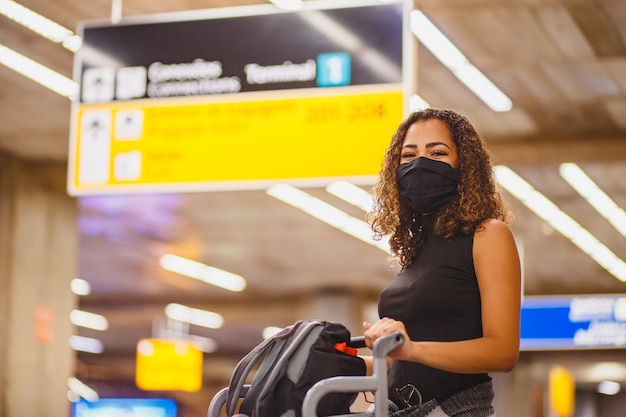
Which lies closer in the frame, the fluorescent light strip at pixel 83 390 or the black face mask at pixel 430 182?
the black face mask at pixel 430 182

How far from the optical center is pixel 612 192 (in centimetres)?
1217

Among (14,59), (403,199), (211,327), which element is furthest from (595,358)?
(403,199)

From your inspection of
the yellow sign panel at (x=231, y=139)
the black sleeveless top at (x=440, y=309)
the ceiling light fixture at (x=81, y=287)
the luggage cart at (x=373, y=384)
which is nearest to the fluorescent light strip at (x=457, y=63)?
the yellow sign panel at (x=231, y=139)

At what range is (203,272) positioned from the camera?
59.1 feet

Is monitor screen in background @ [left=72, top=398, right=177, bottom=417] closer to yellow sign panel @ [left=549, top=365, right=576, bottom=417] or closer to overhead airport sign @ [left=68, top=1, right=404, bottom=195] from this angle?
overhead airport sign @ [left=68, top=1, right=404, bottom=195]

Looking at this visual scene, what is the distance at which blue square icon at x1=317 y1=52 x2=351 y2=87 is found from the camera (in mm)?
5984

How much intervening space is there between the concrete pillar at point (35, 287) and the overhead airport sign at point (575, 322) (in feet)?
21.6

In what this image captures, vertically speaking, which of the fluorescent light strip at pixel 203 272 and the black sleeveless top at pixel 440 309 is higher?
the fluorescent light strip at pixel 203 272

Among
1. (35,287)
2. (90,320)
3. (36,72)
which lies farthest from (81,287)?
(36,72)

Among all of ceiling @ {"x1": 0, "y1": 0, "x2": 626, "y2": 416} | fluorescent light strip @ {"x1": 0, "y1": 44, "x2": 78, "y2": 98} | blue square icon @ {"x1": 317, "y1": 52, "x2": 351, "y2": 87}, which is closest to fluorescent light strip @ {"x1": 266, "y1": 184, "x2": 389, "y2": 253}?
ceiling @ {"x1": 0, "y1": 0, "x2": 626, "y2": 416}

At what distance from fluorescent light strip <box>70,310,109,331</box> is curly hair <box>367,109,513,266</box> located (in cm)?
2008

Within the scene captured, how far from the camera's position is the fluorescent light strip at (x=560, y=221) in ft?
37.8

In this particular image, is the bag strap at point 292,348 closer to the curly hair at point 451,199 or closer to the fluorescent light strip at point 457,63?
the curly hair at point 451,199

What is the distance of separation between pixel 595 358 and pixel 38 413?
18020 millimetres
